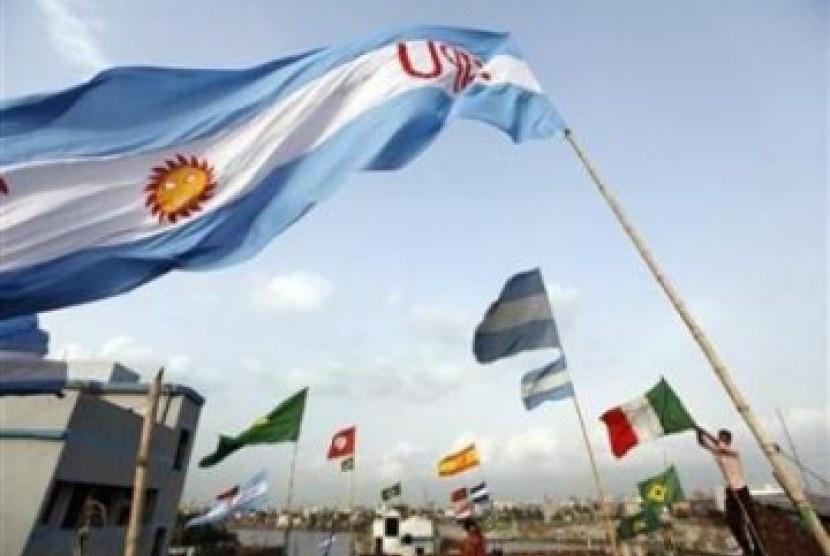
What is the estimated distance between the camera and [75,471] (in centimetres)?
2209

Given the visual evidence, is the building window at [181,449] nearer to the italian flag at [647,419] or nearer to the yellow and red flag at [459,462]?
the yellow and red flag at [459,462]

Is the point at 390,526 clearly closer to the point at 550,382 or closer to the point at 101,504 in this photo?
the point at 101,504

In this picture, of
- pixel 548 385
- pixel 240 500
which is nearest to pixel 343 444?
pixel 240 500

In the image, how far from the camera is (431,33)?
734cm

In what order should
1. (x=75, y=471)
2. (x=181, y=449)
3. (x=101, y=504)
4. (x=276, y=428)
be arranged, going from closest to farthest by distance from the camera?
(x=276, y=428)
(x=101, y=504)
(x=75, y=471)
(x=181, y=449)

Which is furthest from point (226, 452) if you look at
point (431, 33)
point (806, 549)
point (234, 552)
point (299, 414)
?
point (234, 552)

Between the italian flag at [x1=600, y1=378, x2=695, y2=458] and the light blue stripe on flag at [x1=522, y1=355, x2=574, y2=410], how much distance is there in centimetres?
127

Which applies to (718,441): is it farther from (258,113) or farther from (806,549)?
(806,549)

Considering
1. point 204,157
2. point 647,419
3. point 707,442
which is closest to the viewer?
point 204,157

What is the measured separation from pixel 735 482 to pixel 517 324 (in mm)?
5013

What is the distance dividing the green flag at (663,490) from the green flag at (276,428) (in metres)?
15.7

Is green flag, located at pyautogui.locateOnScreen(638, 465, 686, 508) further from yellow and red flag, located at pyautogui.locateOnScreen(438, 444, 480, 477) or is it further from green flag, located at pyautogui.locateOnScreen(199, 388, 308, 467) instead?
green flag, located at pyautogui.locateOnScreen(199, 388, 308, 467)

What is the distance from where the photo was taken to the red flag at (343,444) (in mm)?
27500

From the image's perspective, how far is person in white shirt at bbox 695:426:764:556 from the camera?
25.5 feet
